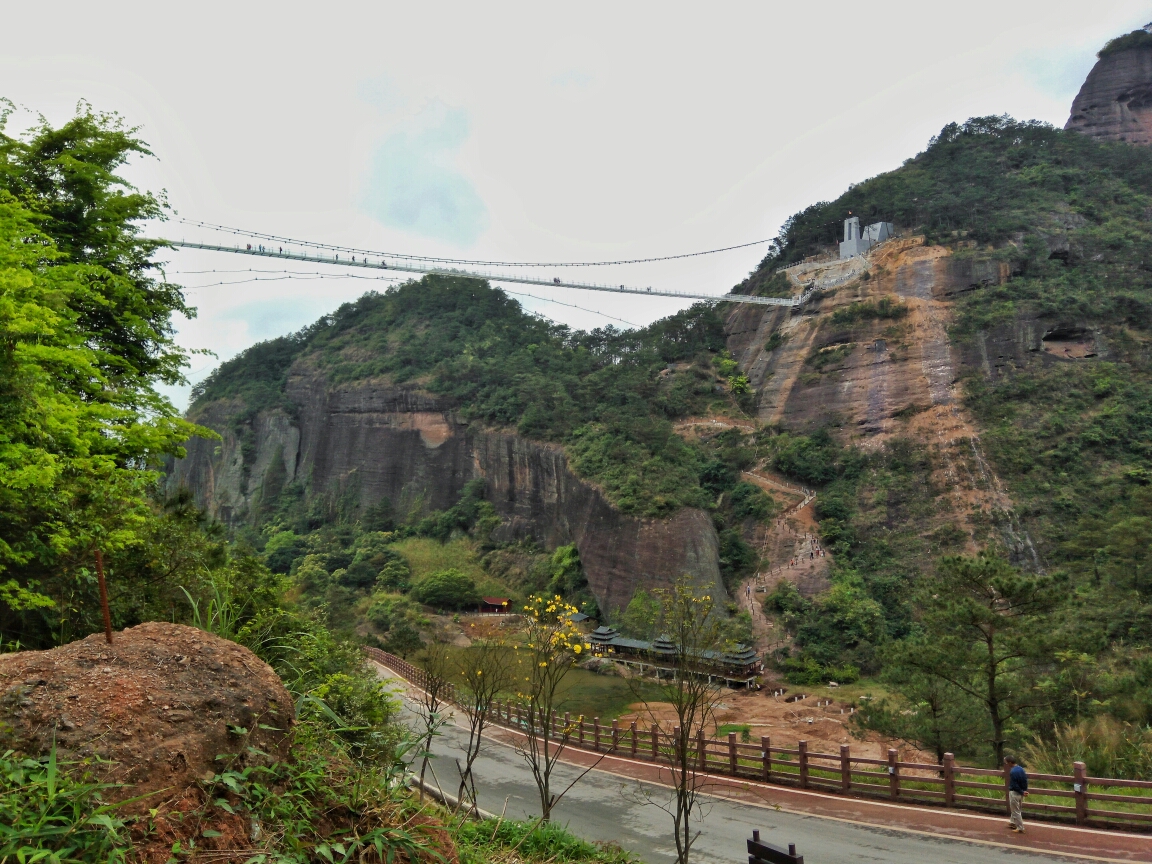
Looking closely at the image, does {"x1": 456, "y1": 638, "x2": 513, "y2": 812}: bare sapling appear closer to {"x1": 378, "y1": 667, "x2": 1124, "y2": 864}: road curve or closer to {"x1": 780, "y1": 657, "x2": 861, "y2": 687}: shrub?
{"x1": 378, "y1": 667, "x2": 1124, "y2": 864}: road curve

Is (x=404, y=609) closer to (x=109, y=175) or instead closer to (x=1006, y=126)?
(x=109, y=175)

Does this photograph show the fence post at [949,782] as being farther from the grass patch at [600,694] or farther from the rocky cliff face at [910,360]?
the rocky cliff face at [910,360]

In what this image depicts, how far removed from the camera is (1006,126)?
62.6 meters

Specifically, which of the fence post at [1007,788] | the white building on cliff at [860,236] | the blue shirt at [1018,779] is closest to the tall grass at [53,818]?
the blue shirt at [1018,779]

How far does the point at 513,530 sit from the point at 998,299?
32.6 m

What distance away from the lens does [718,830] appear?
11.8m

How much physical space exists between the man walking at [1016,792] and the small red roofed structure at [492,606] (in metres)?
35.9

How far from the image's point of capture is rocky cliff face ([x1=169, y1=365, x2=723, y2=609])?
130ft

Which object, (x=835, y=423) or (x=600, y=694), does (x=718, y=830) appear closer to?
(x=600, y=694)

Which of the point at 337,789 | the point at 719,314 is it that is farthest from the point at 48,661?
the point at 719,314

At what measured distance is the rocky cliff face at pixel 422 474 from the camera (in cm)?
3950

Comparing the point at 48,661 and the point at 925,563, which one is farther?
the point at 925,563

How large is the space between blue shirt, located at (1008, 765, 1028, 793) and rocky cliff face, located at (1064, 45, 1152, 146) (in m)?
75.1

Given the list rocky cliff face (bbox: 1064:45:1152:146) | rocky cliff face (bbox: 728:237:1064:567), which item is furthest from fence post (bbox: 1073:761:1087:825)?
rocky cliff face (bbox: 1064:45:1152:146)
